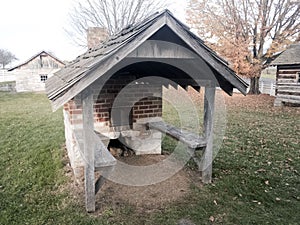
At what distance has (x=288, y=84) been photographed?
12.9 meters

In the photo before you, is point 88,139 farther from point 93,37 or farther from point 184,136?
point 93,37

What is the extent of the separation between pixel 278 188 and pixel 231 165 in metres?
1.10

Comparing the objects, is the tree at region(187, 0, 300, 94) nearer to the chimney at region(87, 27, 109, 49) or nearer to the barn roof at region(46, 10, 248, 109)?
the chimney at region(87, 27, 109, 49)

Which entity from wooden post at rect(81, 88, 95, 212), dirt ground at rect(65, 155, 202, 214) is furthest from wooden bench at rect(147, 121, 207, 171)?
wooden post at rect(81, 88, 95, 212)

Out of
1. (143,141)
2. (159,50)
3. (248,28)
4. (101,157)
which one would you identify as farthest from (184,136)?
(248,28)

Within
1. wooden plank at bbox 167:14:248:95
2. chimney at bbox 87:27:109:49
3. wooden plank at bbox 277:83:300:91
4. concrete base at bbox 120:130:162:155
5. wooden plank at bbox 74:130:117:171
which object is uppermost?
chimney at bbox 87:27:109:49

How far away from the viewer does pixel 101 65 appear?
281 cm

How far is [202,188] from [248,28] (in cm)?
1563

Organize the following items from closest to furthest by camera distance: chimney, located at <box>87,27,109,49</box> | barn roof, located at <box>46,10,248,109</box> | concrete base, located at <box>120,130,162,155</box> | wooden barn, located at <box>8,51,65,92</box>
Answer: barn roof, located at <box>46,10,248,109</box> < concrete base, located at <box>120,130,162,155</box> < chimney, located at <box>87,27,109,49</box> < wooden barn, located at <box>8,51,65,92</box>

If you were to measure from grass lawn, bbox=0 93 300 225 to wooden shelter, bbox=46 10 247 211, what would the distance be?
0.48m

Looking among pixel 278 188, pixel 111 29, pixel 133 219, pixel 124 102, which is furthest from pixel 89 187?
pixel 111 29

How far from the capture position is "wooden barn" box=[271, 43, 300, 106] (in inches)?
488

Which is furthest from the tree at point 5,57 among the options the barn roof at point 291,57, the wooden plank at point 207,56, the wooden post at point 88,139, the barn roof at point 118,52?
the wooden plank at point 207,56

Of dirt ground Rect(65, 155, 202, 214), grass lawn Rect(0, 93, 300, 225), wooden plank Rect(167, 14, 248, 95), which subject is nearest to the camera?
wooden plank Rect(167, 14, 248, 95)
